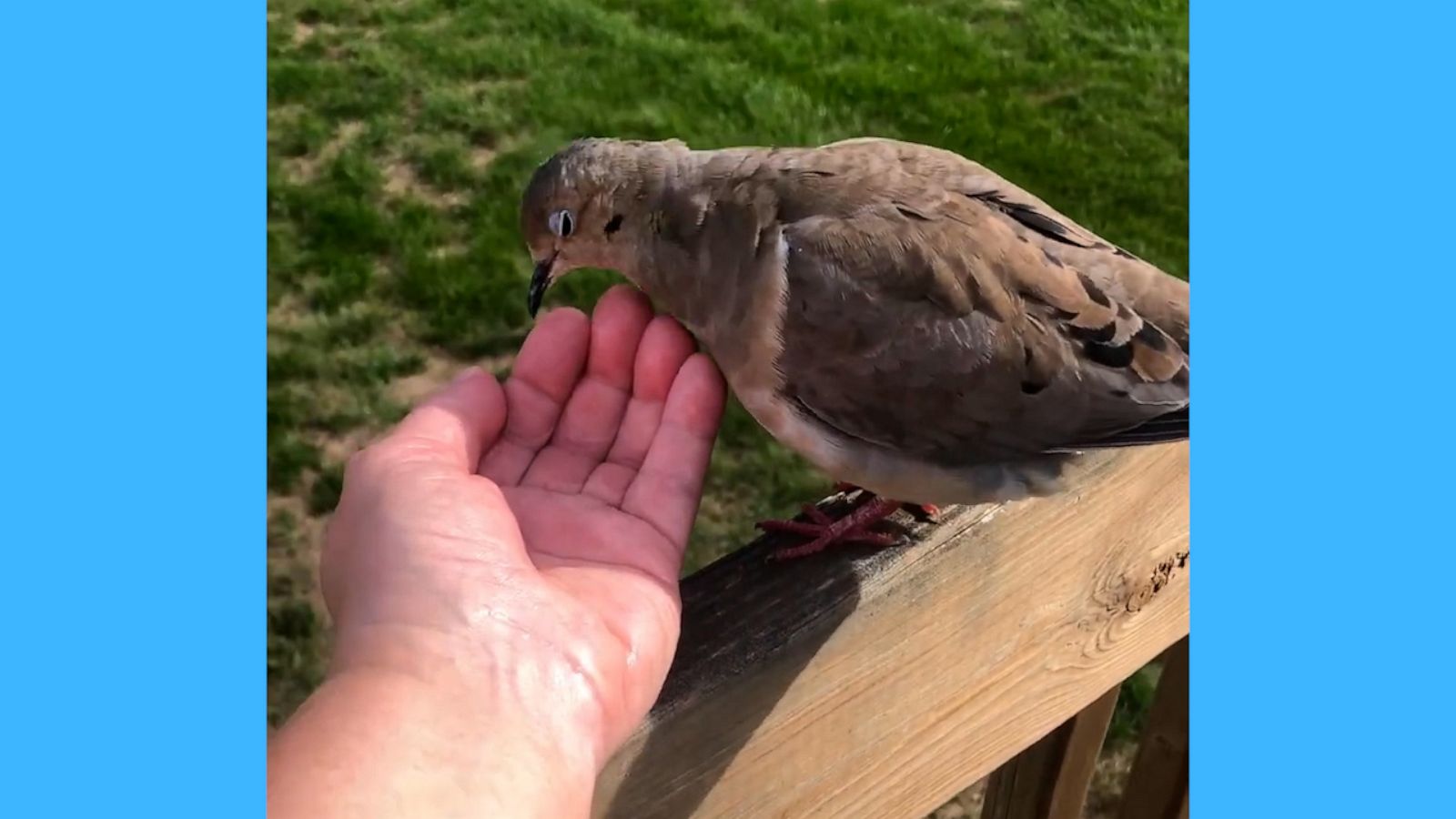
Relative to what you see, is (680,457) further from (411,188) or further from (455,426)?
(411,188)

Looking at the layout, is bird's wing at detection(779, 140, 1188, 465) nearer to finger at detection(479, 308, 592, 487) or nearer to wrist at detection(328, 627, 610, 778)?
finger at detection(479, 308, 592, 487)

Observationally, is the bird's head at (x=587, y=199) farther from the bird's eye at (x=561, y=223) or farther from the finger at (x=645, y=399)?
the finger at (x=645, y=399)

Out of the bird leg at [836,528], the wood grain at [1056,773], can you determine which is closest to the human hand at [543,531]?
the bird leg at [836,528]

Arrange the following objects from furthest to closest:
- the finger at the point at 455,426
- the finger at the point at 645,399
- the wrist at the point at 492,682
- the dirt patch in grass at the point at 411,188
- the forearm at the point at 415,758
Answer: the dirt patch in grass at the point at 411,188, the finger at the point at 645,399, the finger at the point at 455,426, the wrist at the point at 492,682, the forearm at the point at 415,758

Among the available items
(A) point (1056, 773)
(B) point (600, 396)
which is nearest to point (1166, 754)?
(A) point (1056, 773)

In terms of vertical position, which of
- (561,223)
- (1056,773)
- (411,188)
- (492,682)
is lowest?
(1056,773)

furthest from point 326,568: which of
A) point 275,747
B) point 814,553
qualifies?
point 814,553

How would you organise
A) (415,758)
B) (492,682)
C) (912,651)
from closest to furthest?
1. (415,758)
2. (492,682)
3. (912,651)
